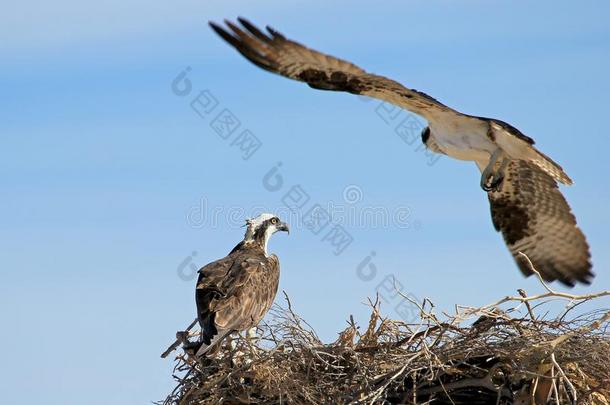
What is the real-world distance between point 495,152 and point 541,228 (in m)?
1.52

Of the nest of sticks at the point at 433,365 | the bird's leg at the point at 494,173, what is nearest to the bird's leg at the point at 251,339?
the nest of sticks at the point at 433,365

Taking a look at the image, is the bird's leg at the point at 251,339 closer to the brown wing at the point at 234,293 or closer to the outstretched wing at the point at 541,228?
the brown wing at the point at 234,293

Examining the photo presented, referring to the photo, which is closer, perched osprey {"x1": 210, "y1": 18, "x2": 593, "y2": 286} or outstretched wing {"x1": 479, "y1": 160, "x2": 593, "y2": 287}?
perched osprey {"x1": 210, "y1": 18, "x2": 593, "y2": 286}

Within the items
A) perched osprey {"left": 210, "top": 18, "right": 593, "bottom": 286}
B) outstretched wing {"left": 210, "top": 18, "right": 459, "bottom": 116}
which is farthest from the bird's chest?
outstretched wing {"left": 210, "top": 18, "right": 459, "bottom": 116}

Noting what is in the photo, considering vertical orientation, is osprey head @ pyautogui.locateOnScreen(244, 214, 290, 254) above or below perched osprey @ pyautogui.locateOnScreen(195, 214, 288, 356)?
above

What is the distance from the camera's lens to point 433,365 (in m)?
8.98

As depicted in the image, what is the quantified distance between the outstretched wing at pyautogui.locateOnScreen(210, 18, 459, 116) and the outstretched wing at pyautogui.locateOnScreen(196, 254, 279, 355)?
1.84 m

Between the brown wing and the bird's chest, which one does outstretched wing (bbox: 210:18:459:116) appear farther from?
the brown wing

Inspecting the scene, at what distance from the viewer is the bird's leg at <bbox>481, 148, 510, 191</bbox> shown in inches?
457

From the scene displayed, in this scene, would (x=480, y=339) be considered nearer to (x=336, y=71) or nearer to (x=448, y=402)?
(x=448, y=402)

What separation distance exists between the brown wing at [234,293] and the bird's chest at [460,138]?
2.08 m

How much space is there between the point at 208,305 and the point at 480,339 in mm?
2499

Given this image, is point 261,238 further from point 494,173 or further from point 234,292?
point 494,173

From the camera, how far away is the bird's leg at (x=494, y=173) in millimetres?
11609
